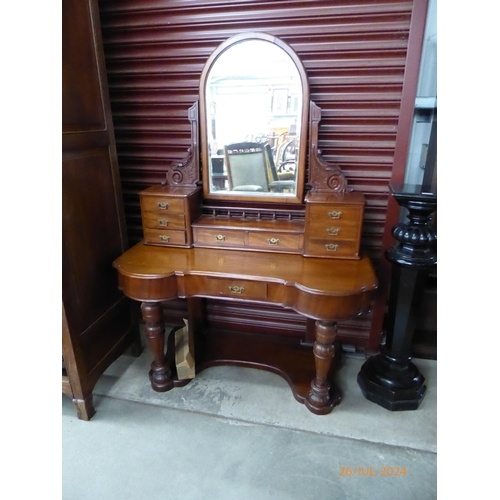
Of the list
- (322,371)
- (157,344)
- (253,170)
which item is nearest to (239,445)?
(322,371)

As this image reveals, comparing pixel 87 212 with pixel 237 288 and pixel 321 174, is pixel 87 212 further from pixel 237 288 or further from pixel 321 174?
pixel 321 174

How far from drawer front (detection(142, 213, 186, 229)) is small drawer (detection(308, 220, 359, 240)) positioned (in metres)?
0.62

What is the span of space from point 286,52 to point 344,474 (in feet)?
5.93

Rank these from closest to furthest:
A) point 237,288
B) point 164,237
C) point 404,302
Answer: point 237,288 < point 404,302 < point 164,237

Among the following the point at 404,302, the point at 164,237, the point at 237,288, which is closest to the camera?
the point at 237,288

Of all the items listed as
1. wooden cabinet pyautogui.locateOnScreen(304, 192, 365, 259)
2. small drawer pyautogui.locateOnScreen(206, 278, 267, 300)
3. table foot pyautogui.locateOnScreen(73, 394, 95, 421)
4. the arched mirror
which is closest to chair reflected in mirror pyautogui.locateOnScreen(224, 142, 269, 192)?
the arched mirror

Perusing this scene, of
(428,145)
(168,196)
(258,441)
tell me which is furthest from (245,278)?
(428,145)

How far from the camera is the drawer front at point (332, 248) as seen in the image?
1.53m

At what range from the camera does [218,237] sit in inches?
64.9

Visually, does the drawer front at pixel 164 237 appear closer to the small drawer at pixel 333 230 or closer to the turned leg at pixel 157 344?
the turned leg at pixel 157 344

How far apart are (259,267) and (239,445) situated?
79cm

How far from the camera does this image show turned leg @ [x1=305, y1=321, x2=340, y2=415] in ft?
4.71

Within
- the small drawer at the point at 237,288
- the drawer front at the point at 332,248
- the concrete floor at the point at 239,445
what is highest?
the drawer front at the point at 332,248

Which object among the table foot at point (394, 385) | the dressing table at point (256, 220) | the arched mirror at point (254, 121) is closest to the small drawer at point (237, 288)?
the dressing table at point (256, 220)
